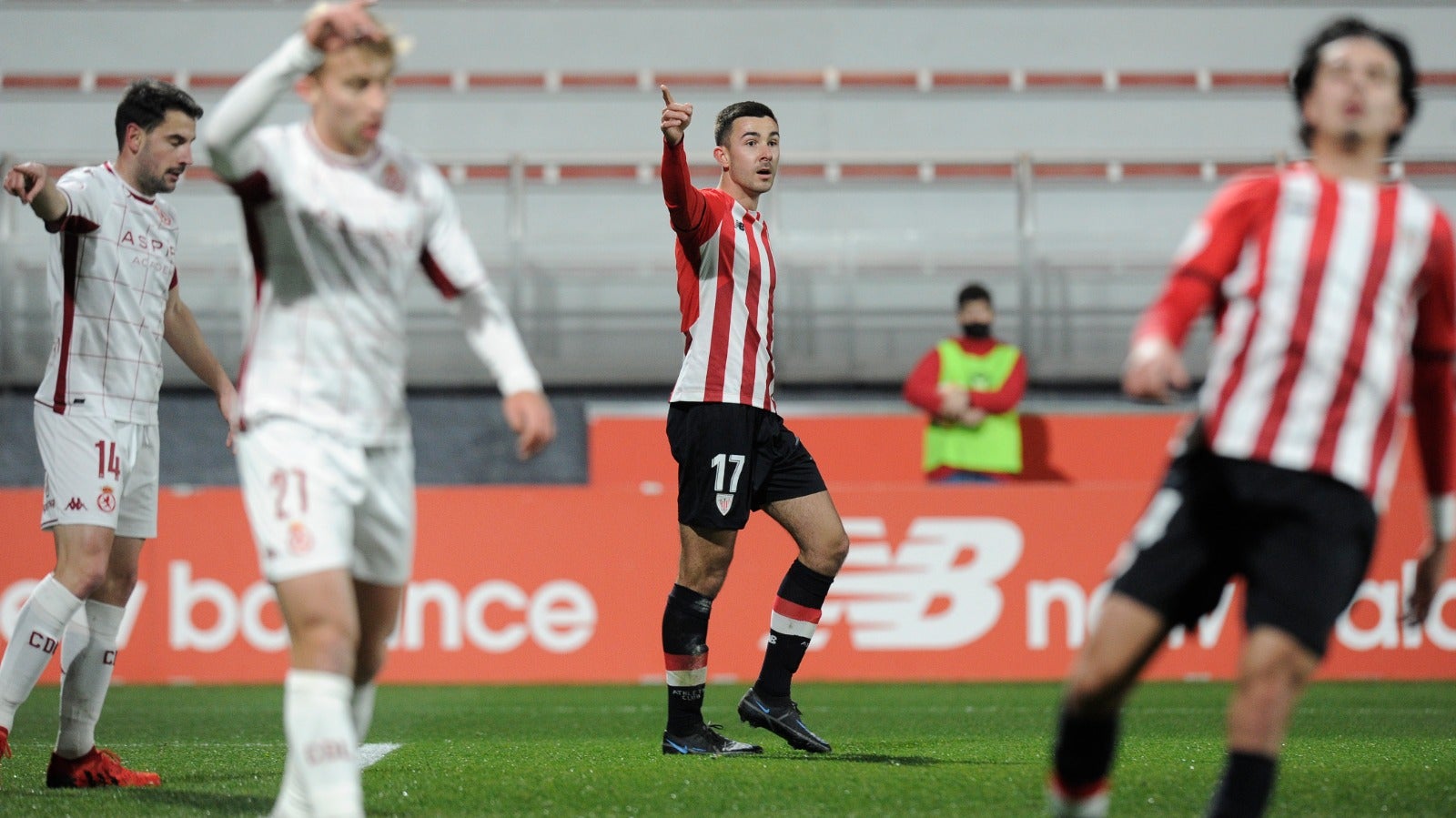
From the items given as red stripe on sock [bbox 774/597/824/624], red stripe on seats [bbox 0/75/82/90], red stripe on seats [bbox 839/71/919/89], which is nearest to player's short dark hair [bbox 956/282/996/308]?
red stripe on seats [bbox 839/71/919/89]

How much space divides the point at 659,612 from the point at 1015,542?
2.31 meters

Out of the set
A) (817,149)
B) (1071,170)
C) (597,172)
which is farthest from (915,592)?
(817,149)

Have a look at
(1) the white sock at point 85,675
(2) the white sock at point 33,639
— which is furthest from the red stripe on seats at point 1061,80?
(2) the white sock at point 33,639

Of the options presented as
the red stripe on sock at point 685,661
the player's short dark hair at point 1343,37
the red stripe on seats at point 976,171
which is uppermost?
the red stripe on seats at point 976,171

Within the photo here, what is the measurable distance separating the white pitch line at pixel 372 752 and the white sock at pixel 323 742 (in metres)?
2.13

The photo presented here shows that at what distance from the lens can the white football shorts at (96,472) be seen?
4863mm

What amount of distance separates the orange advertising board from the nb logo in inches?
0.4

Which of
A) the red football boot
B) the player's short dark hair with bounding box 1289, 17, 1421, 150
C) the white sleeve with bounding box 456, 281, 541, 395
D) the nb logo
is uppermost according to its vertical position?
the player's short dark hair with bounding box 1289, 17, 1421, 150

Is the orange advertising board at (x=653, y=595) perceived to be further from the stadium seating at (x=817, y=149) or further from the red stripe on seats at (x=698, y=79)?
the red stripe on seats at (x=698, y=79)

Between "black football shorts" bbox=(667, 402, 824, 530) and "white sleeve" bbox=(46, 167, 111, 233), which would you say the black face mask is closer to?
"black football shorts" bbox=(667, 402, 824, 530)

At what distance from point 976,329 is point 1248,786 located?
26.1ft

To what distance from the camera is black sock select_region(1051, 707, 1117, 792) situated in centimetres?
310

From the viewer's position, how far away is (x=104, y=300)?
16.7 feet

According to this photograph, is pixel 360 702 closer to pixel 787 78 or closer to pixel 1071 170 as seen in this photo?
pixel 1071 170
